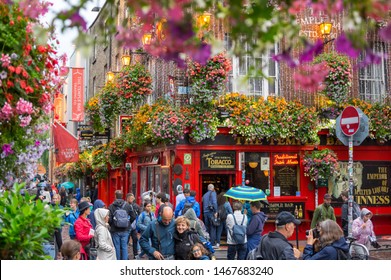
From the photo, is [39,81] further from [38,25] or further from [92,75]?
[92,75]

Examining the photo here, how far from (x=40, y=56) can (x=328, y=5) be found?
5.25 m

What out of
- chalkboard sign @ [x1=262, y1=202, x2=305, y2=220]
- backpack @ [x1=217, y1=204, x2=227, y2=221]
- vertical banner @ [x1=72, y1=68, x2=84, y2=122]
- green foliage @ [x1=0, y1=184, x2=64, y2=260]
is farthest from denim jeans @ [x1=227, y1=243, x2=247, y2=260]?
vertical banner @ [x1=72, y1=68, x2=84, y2=122]

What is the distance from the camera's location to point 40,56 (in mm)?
7676

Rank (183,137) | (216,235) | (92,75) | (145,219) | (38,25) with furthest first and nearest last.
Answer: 1. (92,75)
2. (183,137)
3. (216,235)
4. (145,219)
5. (38,25)

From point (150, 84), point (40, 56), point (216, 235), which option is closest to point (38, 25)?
point (40, 56)

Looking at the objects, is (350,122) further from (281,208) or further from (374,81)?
(374,81)

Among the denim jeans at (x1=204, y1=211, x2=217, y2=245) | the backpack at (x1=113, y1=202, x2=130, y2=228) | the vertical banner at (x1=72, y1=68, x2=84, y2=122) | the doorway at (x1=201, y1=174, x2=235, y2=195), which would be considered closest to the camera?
the backpack at (x1=113, y1=202, x2=130, y2=228)

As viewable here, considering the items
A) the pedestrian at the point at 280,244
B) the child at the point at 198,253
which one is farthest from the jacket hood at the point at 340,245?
the child at the point at 198,253

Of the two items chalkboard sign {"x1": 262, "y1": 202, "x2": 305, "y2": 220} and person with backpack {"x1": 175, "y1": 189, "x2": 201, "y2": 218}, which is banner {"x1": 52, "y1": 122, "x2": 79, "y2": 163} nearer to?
person with backpack {"x1": 175, "y1": 189, "x2": 201, "y2": 218}

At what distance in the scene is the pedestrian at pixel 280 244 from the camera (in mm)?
7101

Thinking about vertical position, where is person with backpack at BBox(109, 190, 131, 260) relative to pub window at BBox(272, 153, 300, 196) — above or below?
below

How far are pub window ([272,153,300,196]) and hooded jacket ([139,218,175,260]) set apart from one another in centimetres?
1224

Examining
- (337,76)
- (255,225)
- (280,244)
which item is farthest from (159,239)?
(337,76)

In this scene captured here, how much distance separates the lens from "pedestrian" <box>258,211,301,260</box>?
7101 millimetres
